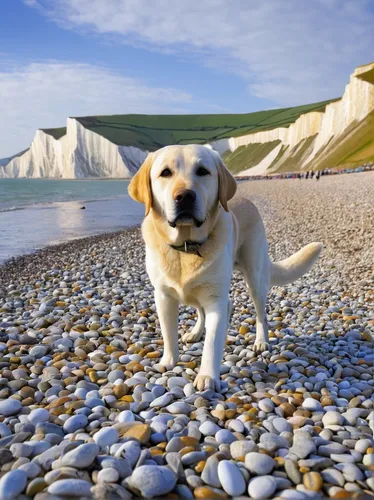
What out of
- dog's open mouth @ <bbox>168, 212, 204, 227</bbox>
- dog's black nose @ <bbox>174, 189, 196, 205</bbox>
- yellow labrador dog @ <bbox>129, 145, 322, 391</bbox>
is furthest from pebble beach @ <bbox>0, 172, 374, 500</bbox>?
dog's black nose @ <bbox>174, 189, 196, 205</bbox>

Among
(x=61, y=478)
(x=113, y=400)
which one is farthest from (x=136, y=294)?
(x=61, y=478)

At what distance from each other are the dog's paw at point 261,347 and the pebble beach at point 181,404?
0.05 metres

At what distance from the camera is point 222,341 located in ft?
11.8

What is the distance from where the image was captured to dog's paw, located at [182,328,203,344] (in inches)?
181

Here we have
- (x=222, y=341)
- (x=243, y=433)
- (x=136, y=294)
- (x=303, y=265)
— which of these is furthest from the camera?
(x=136, y=294)

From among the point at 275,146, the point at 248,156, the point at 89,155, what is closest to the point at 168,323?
the point at 275,146

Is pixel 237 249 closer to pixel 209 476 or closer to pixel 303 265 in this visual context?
pixel 303 265

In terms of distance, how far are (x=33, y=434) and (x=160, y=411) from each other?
75 centimetres

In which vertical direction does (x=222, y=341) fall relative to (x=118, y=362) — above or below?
above

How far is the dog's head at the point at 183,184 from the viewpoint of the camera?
11.0 feet

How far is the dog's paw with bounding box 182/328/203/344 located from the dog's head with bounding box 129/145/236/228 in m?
1.47

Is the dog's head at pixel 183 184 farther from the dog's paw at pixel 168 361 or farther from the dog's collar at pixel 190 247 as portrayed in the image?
the dog's paw at pixel 168 361

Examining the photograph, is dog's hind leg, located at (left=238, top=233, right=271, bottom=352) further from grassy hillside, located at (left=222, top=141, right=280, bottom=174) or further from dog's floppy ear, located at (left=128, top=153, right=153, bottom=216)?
grassy hillside, located at (left=222, top=141, right=280, bottom=174)

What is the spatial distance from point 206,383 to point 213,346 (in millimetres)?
287
